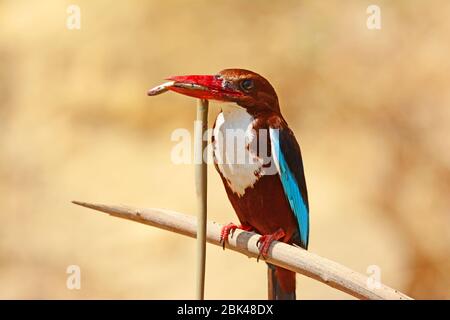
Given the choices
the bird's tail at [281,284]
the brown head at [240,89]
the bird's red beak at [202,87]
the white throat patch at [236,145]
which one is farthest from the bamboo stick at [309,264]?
the bird's tail at [281,284]

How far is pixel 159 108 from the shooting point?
117 inches

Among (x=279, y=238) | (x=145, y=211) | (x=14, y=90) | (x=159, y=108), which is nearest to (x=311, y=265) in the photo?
(x=145, y=211)

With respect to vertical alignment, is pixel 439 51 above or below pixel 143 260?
above

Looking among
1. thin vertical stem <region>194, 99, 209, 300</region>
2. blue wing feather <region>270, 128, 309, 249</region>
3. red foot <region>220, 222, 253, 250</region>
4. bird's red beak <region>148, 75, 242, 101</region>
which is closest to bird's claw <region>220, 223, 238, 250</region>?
red foot <region>220, 222, 253, 250</region>

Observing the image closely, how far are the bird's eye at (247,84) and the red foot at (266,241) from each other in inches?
11.5

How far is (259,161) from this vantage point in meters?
1.69

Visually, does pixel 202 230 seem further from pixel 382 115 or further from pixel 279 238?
pixel 382 115

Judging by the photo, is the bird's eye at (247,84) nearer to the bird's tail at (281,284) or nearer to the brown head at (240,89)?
the brown head at (240,89)

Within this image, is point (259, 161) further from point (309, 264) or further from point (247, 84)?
point (309, 264)

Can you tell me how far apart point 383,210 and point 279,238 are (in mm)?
1208

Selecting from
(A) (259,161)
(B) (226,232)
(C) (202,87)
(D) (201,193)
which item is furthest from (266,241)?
(D) (201,193)

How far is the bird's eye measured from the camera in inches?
63.3

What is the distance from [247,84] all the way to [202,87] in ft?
0.77

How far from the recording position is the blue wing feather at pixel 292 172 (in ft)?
5.56
